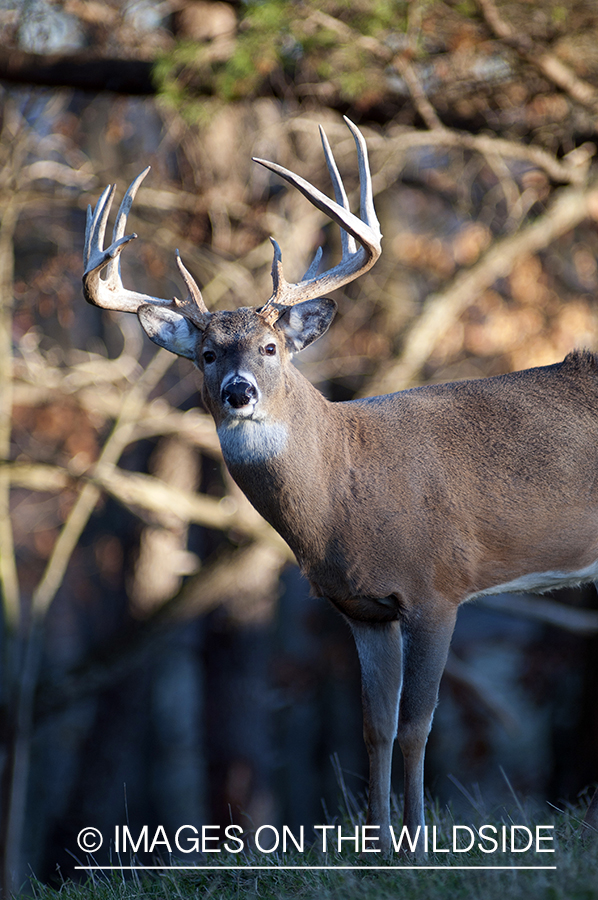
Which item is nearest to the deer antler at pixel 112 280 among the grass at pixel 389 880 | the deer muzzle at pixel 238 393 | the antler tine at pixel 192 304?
the antler tine at pixel 192 304

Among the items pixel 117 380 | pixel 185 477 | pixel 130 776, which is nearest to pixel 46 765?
pixel 130 776

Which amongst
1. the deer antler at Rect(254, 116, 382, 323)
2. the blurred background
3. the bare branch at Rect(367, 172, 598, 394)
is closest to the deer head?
the deer antler at Rect(254, 116, 382, 323)

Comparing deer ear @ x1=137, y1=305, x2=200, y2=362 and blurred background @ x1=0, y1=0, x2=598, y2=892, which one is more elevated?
deer ear @ x1=137, y1=305, x2=200, y2=362

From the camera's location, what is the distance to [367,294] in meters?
11.0

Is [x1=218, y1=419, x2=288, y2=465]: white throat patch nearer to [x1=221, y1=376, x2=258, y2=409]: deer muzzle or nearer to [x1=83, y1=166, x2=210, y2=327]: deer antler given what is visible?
[x1=221, y1=376, x2=258, y2=409]: deer muzzle

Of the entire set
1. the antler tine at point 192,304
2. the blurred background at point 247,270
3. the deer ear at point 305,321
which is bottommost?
the blurred background at point 247,270

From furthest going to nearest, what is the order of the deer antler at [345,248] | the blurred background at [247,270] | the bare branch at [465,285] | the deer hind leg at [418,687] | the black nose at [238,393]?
the bare branch at [465,285] → the blurred background at [247,270] → the deer antler at [345,248] → the deer hind leg at [418,687] → the black nose at [238,393]

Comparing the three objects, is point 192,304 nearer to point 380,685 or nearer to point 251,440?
Answer: point 251,440

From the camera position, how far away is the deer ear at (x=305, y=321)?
15.5 ft

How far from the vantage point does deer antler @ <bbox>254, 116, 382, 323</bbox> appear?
14.8ft

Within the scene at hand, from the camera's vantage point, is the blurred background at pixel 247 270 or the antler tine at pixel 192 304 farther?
the blurred background at pixel 247 270

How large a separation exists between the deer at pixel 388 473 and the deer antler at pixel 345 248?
0.01 metres

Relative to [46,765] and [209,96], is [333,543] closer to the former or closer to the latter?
[209,96]

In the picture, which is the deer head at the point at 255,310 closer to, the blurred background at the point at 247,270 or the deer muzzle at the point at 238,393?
the deer muzzle at the point at 238,393
